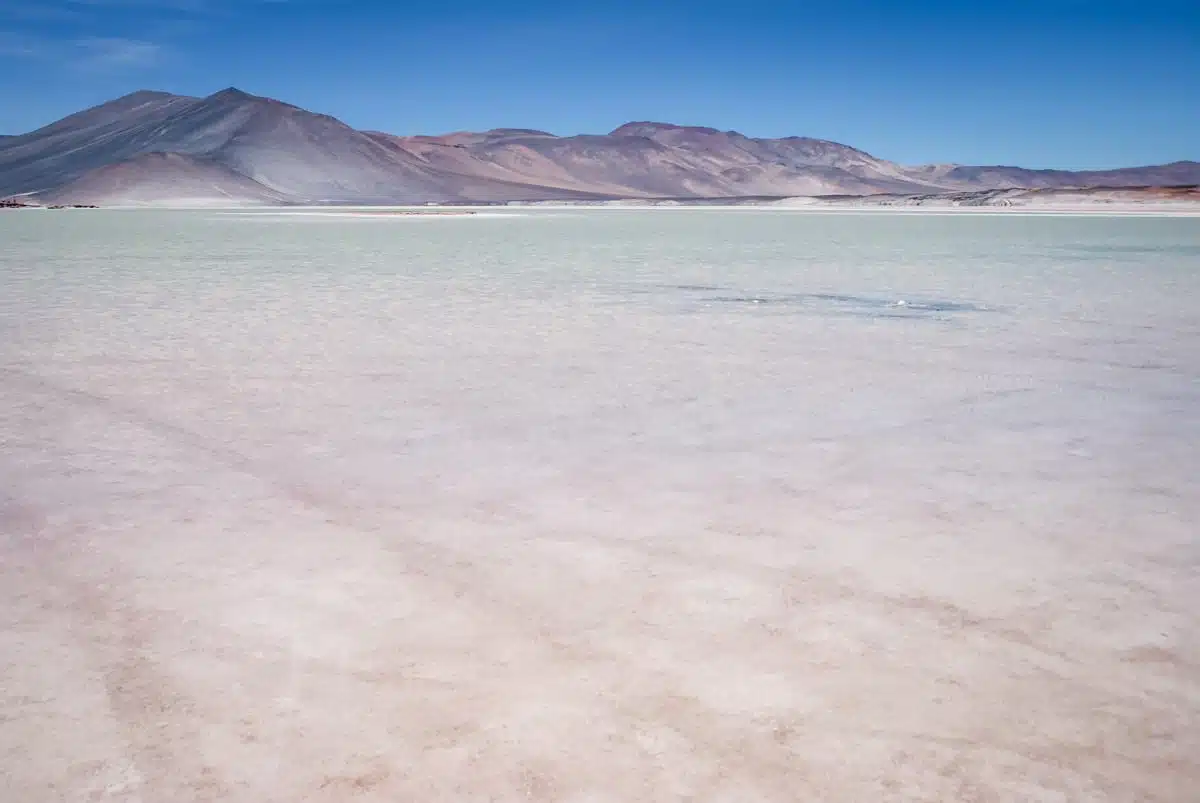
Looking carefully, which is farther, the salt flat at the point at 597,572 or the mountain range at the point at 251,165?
the mountain range at the point at 251,165

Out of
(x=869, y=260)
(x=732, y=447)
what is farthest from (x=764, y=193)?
(x=732, y=447)

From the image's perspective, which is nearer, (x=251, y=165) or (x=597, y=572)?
(x=597, y=572)

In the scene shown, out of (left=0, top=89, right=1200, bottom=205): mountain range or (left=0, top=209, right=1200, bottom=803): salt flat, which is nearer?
(left=0, top=209, right=1200, bottom=803): salt flat

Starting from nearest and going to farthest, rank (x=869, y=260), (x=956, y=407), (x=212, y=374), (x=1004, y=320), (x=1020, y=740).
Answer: (x=1020, y=740), (x=956, y=407), (x=212, y=374), (x=1004, y=320), (x=869, y=260)

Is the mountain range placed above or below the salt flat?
above

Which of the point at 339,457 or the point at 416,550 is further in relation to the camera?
the point at 339,457

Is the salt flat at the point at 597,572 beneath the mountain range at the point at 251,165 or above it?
beneath

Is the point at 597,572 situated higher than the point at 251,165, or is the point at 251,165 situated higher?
the point at 251,165

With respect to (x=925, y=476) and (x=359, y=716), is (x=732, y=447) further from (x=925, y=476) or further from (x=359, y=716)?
(x=359, y=716)
